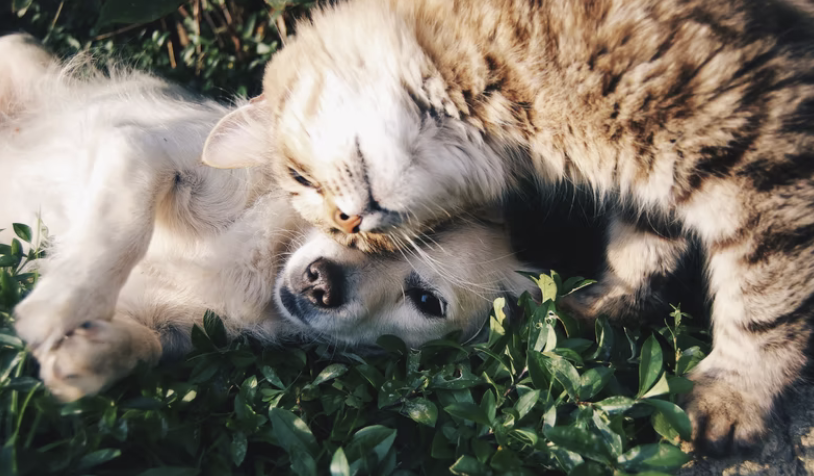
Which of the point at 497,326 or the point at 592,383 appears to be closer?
the point at 592,383

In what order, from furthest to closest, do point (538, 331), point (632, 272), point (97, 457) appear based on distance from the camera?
point (632, 272), point (538, 331), point (97, 457)

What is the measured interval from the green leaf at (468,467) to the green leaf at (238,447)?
58 centimetres

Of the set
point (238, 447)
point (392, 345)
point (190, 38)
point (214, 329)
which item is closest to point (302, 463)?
point (238, 447)

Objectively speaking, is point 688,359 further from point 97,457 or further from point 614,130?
point 97,457

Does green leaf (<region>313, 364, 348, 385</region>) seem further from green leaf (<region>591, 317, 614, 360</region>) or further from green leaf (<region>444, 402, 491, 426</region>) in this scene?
green leaf (<region>591, 317, 614, 360</region>)

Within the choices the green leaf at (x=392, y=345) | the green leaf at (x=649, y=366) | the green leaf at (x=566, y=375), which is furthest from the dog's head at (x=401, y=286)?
the green leaf at (x=649, y=366)

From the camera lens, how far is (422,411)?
1.86m

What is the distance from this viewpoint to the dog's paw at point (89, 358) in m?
1.74

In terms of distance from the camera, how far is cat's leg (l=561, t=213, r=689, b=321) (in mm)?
2268

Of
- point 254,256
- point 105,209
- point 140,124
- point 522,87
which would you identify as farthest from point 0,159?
point 522,87

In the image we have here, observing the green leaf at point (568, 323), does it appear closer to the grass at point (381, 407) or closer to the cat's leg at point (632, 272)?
the grass at point (381, 407)

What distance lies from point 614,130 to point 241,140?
131 cm

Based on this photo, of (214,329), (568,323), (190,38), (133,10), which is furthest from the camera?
(190,38)

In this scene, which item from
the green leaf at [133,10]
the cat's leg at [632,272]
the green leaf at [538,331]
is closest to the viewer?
the green leaf at [538,331]
